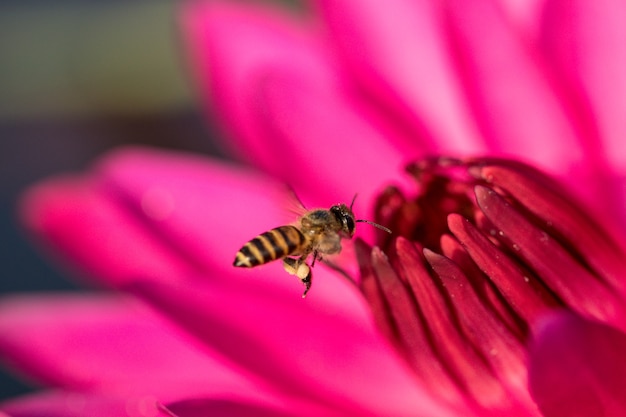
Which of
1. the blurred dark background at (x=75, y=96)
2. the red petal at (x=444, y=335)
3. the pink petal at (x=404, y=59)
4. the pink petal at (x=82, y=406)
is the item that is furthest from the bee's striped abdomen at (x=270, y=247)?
the blurred dark background at (x=75, y=96)

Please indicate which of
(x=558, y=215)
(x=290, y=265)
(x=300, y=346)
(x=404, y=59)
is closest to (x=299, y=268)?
(x=290, y=265)

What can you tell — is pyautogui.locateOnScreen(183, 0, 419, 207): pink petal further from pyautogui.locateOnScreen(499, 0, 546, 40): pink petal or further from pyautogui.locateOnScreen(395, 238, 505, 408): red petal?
pyautogui.locateOnScreen(395, 238, 505, 408): red petal

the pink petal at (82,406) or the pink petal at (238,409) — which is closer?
the pink petal at (238,409)

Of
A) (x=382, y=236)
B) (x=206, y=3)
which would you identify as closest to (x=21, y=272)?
(x=206, y=3)

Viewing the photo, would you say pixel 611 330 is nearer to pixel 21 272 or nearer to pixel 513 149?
pixel 513 149

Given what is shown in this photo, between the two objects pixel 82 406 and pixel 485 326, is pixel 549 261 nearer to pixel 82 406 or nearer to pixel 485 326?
pixel 485 326

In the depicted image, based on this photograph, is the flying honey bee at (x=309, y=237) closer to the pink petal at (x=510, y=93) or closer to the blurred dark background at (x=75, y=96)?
the pink petal at (x=510, y=93)
